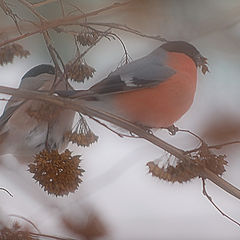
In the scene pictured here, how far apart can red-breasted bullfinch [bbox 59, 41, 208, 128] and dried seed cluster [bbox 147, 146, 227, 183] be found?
0.22m

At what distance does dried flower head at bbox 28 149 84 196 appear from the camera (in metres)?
0.85

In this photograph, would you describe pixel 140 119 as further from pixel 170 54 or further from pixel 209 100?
pixel 209 100

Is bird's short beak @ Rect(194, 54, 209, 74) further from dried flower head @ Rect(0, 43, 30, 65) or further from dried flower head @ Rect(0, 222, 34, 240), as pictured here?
dried flower head @ Rect(0, 222, 34, 240)

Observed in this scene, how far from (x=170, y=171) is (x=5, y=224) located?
24 cm

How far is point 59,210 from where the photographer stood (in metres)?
1.24

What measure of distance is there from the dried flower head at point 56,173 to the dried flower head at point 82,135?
0.11 metres

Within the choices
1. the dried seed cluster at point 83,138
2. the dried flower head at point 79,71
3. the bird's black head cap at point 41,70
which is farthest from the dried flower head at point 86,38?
the bird's black head cap at point 41,70

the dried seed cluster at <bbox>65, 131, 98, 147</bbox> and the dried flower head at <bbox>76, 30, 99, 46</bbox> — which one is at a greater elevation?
the dried flower head at <bbox>76, 30, 99, 46</bbox>

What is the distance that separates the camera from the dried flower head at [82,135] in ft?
3.21

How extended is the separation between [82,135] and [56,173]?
15 cm

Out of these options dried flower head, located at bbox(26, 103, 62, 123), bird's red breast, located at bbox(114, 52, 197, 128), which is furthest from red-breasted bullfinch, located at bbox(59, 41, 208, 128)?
dried flower head, located at bbox(26, 103, 62, 123)

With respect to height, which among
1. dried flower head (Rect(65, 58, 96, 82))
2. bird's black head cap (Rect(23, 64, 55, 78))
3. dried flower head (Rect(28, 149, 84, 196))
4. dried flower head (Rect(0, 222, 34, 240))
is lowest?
dried flower head (Rect(0, 222, 34, 240))

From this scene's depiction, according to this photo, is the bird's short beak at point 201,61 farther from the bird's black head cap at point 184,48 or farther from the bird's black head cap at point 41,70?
the bird's black head cap at point 41,70

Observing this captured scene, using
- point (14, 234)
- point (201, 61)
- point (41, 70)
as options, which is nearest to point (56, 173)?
point (14, 234)
